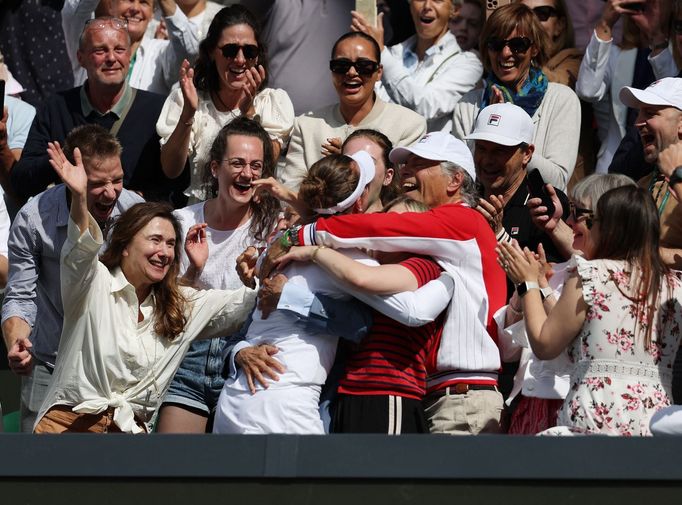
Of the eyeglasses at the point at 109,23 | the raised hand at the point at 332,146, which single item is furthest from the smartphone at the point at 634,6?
the eyeglasses at the point at 109,23

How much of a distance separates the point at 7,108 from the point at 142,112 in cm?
100

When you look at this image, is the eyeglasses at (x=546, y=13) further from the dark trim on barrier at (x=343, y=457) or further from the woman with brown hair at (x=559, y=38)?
the dark trim on barrier at (x=343, y=457)

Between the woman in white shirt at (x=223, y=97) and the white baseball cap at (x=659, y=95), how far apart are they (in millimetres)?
1936

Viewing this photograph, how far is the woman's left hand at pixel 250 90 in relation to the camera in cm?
711

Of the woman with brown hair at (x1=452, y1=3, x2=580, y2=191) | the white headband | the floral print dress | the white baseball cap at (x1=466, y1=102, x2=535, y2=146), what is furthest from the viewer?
the woman with brown hair at (x1=452, y1=3, x2=580, y2=191)

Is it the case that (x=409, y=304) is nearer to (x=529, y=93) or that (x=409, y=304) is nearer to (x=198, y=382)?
(x=198, y=382)

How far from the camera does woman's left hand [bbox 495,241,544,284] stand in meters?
5.00

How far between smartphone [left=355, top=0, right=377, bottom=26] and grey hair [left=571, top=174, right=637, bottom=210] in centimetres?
247

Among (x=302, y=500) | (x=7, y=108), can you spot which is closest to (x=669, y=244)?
(x=302, y=500)

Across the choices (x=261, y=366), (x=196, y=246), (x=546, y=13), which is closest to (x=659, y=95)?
(x=546, y=13)

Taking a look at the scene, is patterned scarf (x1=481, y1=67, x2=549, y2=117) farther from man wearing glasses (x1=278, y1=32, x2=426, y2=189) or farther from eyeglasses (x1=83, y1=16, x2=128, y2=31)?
eyeglasses (x1=83, y1=16, x2=128, y2=31)

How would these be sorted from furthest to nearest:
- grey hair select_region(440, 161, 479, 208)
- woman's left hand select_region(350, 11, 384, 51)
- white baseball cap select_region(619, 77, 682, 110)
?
1. woman's left hand select_region(350, 11, 384, 51)
2. white baseball cap select_region(619, 77, 682, 110)
3. grey hair select_region(440, 161, 479, 208)

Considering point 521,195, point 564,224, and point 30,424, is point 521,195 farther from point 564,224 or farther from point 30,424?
point 30,424

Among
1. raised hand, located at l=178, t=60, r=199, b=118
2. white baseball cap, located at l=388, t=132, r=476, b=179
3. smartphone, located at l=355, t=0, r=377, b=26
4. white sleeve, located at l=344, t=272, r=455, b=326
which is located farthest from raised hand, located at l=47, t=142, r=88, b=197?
smartphone, located at l=355, t=0, r=377, b=26
